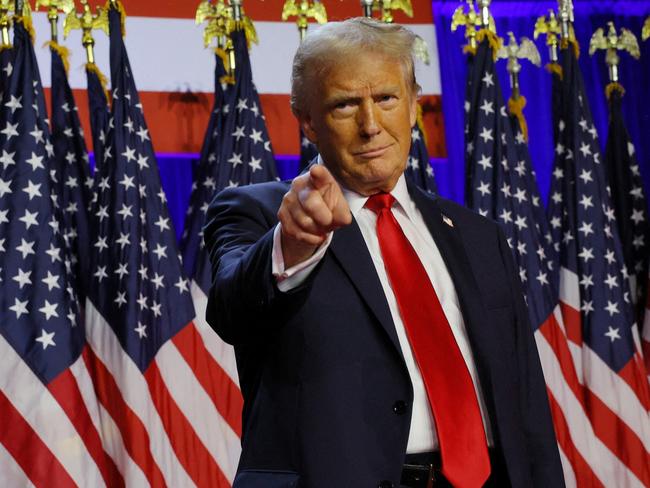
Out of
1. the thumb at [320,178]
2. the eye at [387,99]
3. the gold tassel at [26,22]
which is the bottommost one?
the thumb at [320,178]

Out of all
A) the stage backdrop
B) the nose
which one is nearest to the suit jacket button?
the nose

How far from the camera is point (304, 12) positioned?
4.21 metres

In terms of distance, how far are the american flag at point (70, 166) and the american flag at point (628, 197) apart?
2401 millimetres

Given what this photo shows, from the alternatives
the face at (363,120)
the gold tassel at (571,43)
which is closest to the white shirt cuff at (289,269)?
the face at (363,120)

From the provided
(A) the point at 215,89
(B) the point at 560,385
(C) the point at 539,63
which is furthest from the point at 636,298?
(A) the point at 215,89

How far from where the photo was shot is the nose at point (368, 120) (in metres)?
1.65

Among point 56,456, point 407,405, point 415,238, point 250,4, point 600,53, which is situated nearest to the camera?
point 407,405

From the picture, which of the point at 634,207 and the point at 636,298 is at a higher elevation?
the point at 634,207

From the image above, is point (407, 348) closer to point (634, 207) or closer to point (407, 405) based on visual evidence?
point (407, 405)

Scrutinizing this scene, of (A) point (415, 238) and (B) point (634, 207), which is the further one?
(B) point (634, 207)

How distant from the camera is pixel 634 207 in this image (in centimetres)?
468

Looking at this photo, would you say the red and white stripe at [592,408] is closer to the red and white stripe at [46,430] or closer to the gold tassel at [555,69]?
the gold tassel at [555,69]

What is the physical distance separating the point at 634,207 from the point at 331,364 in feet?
11.5

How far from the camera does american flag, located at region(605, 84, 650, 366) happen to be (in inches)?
183
